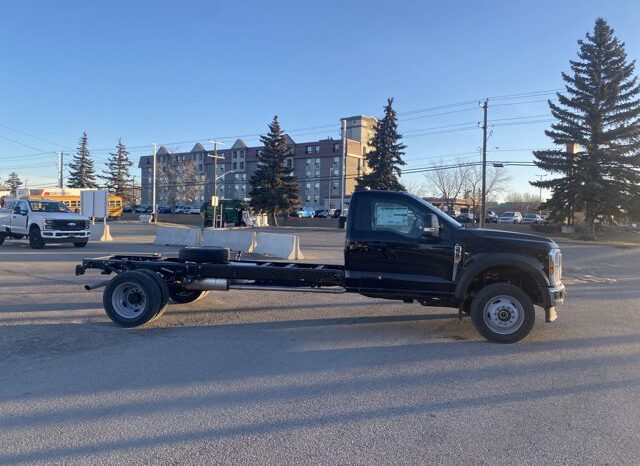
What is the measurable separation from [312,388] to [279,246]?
14.2 meters

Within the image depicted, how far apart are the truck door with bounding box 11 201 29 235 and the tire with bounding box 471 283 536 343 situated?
65.7 ft

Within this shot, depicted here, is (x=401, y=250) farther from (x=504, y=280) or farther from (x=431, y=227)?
(x=504, y=280)

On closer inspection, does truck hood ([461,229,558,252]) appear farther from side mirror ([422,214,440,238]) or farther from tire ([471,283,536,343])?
tire ([471,283,536,343])

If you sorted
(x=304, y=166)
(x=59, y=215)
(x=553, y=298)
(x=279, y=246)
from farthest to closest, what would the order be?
(x=304, y=166), (x=59, y=215), (x=279, y=246), (x=553, y=298)

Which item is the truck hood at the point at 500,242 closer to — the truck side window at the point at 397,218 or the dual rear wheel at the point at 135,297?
the truck side window at the point at 397,218

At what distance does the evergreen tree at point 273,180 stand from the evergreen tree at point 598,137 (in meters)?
28.4

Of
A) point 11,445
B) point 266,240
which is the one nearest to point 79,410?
point 11,445

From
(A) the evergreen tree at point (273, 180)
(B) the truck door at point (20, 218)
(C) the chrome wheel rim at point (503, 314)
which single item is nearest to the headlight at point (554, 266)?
(C) the chrome wheel rim at point (503, 314)

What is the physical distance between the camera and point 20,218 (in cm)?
2131

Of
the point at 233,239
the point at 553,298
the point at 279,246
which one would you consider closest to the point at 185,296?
the point at 553,298

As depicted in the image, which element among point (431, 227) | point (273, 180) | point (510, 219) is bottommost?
point (431, 227)

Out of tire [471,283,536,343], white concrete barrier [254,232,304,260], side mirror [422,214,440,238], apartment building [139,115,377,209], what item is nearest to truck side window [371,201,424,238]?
side mirror [422,214,440,238]

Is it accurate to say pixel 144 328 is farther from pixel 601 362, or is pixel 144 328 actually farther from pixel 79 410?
pixel 601 362

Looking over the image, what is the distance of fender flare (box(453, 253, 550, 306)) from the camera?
22.9 feet
